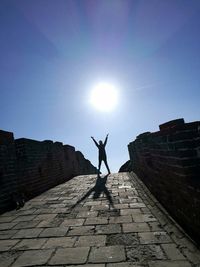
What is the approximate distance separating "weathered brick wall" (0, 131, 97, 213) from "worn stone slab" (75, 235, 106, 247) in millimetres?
2759

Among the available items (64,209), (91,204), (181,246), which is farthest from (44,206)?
(181,246)

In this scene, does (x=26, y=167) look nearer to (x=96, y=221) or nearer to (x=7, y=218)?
(x=7, y=218)

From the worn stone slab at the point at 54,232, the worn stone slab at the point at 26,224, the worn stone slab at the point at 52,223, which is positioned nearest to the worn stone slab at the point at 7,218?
the worn stone slab at the point at 26,224

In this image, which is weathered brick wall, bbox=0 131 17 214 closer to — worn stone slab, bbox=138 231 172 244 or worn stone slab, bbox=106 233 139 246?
worn stone slab, bbox=106 233 139 246

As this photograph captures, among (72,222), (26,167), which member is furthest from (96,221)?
(26,167)

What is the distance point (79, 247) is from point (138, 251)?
0.70 metres

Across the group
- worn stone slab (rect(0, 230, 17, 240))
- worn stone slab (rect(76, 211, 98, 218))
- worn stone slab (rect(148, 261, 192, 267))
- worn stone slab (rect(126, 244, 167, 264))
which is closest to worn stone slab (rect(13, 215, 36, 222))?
worn stone slab (rect(0, 230, 17, 240))

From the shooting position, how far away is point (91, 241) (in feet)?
9.91

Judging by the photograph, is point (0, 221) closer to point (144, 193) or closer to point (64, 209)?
point (64, 209)

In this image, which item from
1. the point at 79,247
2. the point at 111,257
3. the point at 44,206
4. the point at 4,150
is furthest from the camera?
A: the point at 4,150

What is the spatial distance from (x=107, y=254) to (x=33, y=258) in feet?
2.66

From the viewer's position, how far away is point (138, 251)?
8.63 ft

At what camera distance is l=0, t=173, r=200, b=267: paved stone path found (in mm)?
2480

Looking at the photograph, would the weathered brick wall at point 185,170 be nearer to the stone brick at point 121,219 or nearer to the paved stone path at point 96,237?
the paved stone path at point 96,237
